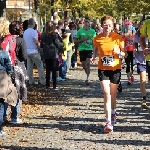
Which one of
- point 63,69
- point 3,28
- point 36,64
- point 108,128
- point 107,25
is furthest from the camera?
point 63,69

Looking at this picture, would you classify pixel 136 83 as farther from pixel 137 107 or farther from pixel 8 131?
pixel 8 131

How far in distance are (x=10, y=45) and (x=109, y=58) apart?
1702 millimetres

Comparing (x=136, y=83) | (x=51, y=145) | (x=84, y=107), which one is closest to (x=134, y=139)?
(x=51, y=145)

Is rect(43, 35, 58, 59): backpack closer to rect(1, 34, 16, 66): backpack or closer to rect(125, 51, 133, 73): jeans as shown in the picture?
rect(125, 51, 133, 73): jeans

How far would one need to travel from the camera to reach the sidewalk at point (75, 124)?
795 centimetres

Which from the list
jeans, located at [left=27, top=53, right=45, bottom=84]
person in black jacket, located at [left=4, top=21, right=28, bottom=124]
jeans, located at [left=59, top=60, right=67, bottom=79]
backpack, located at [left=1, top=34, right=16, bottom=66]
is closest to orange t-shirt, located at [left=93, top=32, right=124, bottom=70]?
person in black jacket, located at [left=4, top=21, right=28, bottom=124]

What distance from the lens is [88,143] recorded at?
798cm

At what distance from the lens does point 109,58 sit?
8930 millimetres

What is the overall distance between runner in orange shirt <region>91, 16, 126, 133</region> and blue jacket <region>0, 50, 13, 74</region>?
1684 millimetres

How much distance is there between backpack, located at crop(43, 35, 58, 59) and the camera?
46.5ft

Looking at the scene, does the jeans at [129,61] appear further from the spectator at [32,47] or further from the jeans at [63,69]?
the spectator at [32,47]

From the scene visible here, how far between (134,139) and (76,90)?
6.40m

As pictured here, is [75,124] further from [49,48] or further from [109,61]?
[49,48]

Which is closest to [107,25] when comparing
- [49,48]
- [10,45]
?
[10,45]
